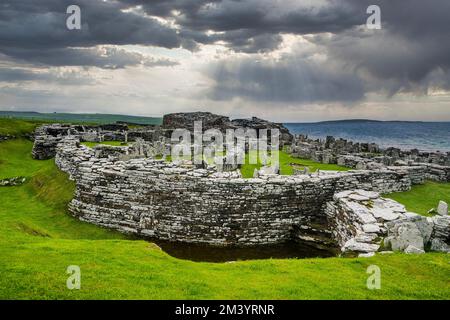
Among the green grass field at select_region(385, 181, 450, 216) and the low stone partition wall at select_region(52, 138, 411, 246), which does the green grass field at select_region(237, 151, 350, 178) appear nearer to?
the low stone partition wall at select_region(52, 138, 411, 246)

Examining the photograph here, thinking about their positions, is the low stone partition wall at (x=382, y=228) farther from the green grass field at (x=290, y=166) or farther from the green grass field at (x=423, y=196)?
the green grass field at (x=290, y=166)

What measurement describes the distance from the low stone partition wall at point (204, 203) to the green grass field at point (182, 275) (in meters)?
4.39

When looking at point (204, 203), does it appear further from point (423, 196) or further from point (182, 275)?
point (423, 196)

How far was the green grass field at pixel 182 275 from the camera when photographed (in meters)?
8.25

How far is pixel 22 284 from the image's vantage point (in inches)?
321

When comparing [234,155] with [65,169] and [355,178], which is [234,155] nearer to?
[355,178]

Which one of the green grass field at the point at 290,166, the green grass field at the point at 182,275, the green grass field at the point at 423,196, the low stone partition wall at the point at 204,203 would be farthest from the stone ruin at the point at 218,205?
the green grass field at the point at 182,275

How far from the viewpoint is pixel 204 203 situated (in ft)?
57.2

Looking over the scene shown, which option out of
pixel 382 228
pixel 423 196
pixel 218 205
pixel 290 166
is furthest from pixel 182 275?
pixel 290 166

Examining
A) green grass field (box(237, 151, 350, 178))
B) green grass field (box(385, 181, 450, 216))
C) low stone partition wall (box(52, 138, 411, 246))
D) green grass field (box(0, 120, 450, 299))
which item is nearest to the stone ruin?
low stone partition wall (box(52, 138, 411, 246))

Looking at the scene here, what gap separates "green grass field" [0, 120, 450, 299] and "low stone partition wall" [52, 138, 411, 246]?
14.4 feet

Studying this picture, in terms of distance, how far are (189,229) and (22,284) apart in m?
9.80

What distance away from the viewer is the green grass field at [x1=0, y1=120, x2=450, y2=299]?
825 centimetres
